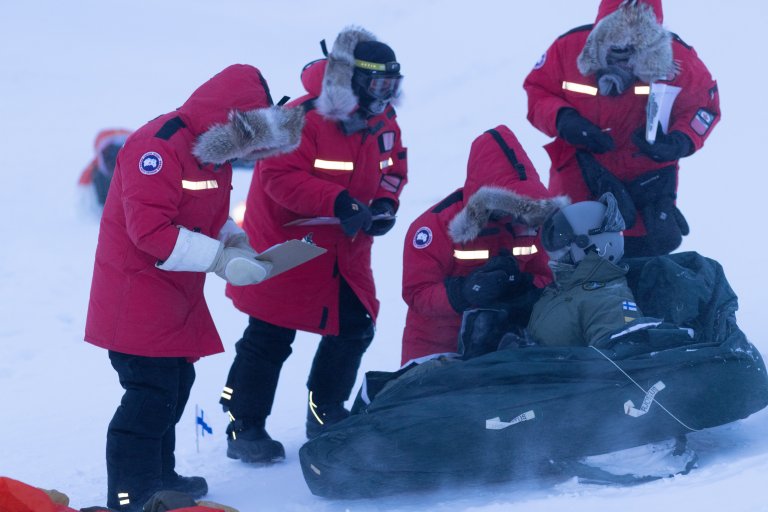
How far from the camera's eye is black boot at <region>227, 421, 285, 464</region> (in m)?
3.81

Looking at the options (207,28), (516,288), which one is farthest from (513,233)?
(207,28)

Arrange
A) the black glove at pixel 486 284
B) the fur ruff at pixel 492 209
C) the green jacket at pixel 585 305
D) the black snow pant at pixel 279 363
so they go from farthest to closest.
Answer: the black snow pant at pixel 279 363
the fur ruff at pixel 492 209
the black glove at pixel 486 284
the green jacket at pixel 585 305

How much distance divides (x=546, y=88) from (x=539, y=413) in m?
1.65

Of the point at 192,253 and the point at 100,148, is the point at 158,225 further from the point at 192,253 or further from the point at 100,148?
the point at 100,148

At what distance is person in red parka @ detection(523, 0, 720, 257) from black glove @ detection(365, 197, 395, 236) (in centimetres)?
70

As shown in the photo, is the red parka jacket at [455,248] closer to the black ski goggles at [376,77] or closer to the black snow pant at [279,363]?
the black snow pant at [279,363]

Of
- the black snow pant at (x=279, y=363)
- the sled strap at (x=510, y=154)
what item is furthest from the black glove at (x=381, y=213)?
the sled strap at (x=510, y=154)

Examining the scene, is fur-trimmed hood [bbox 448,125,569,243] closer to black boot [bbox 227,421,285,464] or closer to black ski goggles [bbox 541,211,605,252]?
black ski goggles [bbox 541,211,605,252]

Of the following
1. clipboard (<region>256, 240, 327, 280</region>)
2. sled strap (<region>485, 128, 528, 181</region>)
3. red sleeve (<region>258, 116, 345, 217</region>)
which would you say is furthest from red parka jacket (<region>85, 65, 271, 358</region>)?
sled strap (<region>485, 128, 528, 181</region>)

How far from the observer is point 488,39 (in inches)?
463

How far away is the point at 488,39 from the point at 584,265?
8.70m

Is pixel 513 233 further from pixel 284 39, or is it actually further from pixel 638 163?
pixel 284 39

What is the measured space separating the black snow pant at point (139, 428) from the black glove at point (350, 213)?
82cm

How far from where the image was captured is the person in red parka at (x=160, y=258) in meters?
3.12
